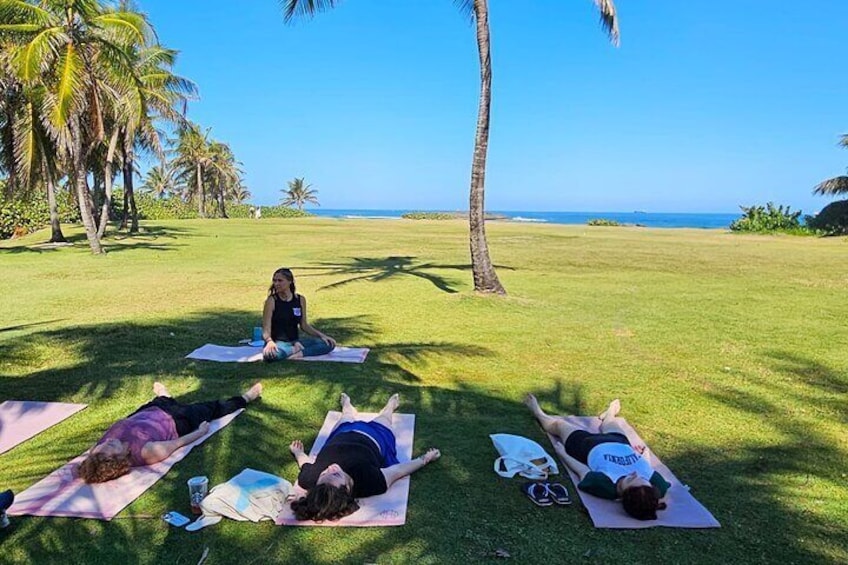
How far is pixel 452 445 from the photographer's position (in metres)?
4.69

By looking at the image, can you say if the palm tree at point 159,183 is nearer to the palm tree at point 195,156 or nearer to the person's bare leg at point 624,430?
the palm tree at point 195,156

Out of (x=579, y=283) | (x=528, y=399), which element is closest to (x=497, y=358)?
(x=528, y=399)

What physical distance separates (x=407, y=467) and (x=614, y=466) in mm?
1402

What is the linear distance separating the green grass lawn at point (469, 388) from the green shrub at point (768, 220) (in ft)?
85.4

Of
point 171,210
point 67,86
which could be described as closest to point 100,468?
point 67,86

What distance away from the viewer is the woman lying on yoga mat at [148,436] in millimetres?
3883

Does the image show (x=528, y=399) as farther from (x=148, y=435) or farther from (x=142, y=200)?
(x=142, y=200)

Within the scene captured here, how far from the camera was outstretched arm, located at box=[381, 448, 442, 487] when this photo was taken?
392 centimetres

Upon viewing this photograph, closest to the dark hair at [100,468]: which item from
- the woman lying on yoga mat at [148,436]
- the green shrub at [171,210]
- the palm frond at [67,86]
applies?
the woman lying on yoga mat at [148,436]

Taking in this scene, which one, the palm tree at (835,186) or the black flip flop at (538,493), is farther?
the palm tree at (835,186)

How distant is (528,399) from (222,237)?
24.7 meters

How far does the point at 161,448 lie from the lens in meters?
4.21

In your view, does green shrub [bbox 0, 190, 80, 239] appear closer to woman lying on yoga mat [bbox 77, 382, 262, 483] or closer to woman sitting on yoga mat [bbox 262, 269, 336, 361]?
woman sitting on yoga mat [bbox 262, 269, 336, 361]

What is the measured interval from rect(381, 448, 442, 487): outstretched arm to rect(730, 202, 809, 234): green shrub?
39.4 meters
